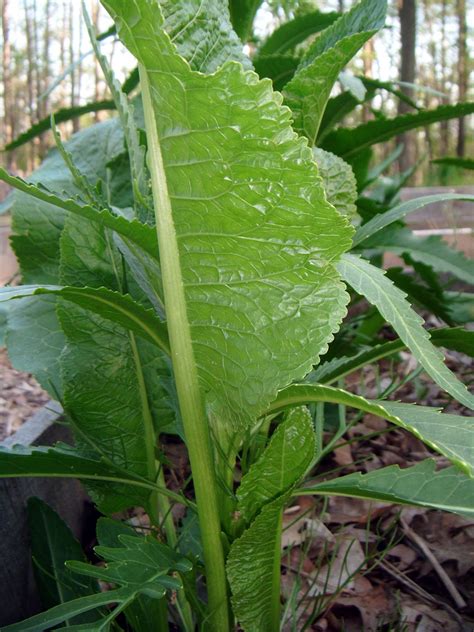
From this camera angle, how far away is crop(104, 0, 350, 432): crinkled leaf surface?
25.5 inches

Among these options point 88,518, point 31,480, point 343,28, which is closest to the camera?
point 343,28

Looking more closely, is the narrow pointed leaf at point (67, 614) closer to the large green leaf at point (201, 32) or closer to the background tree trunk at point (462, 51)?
the large green leaf at point (201, 32)

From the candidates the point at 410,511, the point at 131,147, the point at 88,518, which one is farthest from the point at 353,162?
the point at 88,518

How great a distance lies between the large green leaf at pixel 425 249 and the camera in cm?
166

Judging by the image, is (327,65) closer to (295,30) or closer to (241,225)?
(241,225)

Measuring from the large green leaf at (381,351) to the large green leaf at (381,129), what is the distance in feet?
1.84

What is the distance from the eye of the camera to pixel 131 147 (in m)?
0.82

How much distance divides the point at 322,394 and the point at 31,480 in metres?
0.74

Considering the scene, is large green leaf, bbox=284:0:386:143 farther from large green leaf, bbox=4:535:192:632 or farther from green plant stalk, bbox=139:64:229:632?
large green leaf, bbox=4:535:192:632

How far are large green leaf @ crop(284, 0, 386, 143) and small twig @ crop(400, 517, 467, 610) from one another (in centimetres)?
87

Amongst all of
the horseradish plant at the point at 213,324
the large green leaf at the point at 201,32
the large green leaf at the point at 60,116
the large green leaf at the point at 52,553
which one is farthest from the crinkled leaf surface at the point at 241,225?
the large green leaf at the point at 60,116

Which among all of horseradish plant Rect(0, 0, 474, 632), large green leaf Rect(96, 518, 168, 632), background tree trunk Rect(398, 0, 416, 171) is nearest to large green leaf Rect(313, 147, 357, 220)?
horseradish plant Rect(0, 0, 474, 632)

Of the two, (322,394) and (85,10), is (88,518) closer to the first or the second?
(322,394)

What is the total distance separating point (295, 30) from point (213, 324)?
123cm
